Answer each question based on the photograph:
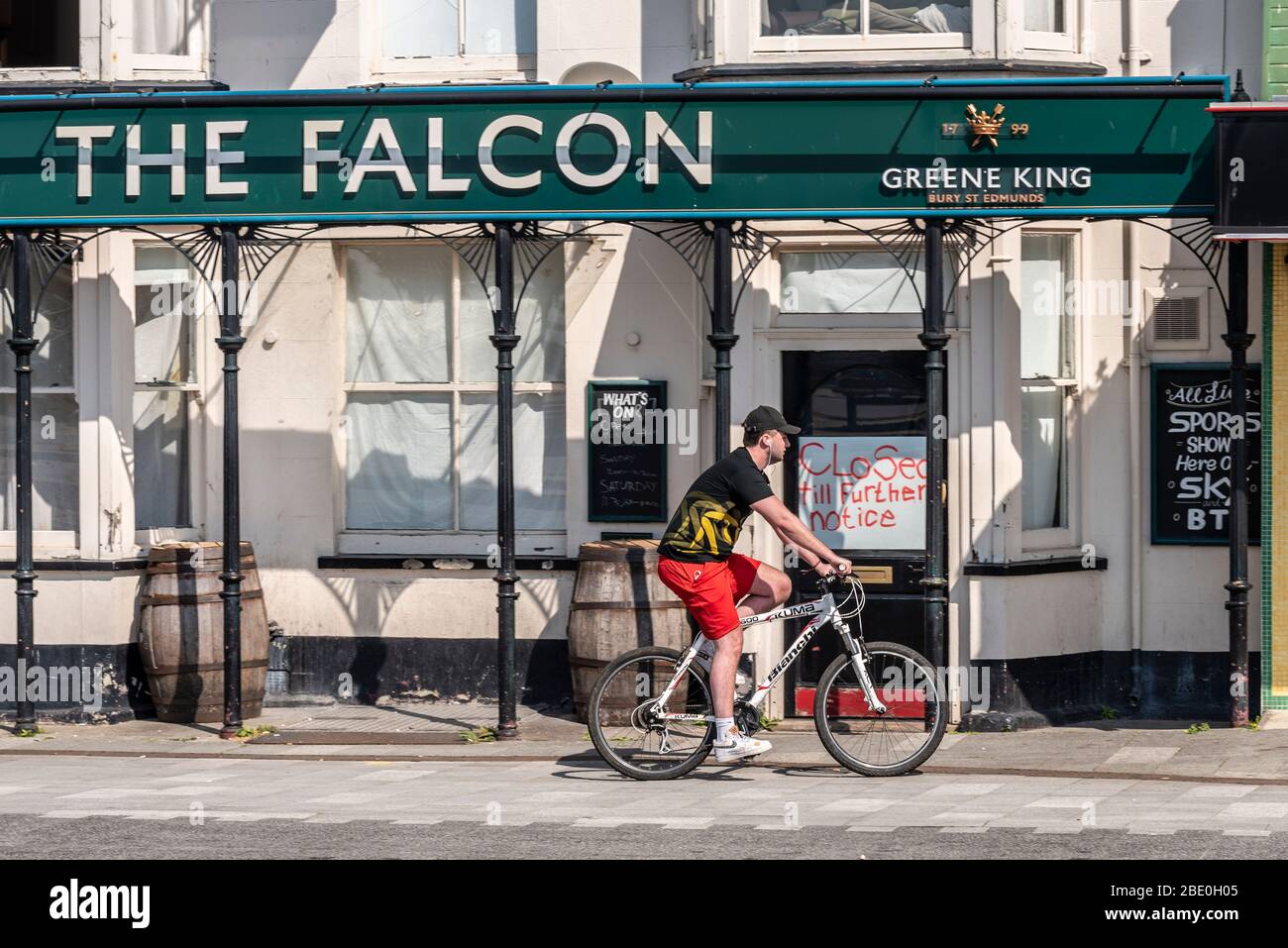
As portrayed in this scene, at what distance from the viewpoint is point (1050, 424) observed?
12484 millimetres

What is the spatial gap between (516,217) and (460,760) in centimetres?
325

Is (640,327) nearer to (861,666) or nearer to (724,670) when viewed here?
(724,670)

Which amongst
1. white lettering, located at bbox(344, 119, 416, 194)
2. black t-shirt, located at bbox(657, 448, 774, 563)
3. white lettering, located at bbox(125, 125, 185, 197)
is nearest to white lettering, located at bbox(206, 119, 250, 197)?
white lettering, located at bbox(125, 125, 185, 197)

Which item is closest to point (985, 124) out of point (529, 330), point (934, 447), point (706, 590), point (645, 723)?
point (934, 447)

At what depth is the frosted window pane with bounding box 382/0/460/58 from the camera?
13.0 metres

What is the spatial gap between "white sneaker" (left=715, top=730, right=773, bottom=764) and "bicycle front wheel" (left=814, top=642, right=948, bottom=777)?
33 centimetres

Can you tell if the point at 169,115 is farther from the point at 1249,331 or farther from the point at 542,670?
the point at 1249,331

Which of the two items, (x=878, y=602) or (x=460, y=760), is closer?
(x=460, y=760)

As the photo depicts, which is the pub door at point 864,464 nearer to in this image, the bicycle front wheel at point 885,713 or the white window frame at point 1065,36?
the white window frame at point 1065,36

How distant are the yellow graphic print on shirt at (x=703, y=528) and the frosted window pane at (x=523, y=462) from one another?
3.22m

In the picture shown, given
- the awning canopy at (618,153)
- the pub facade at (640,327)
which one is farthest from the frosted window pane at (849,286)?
the awning canopy at (618,153)

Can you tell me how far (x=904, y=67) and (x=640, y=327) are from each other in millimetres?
2382

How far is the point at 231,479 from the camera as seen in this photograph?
11930 mm
